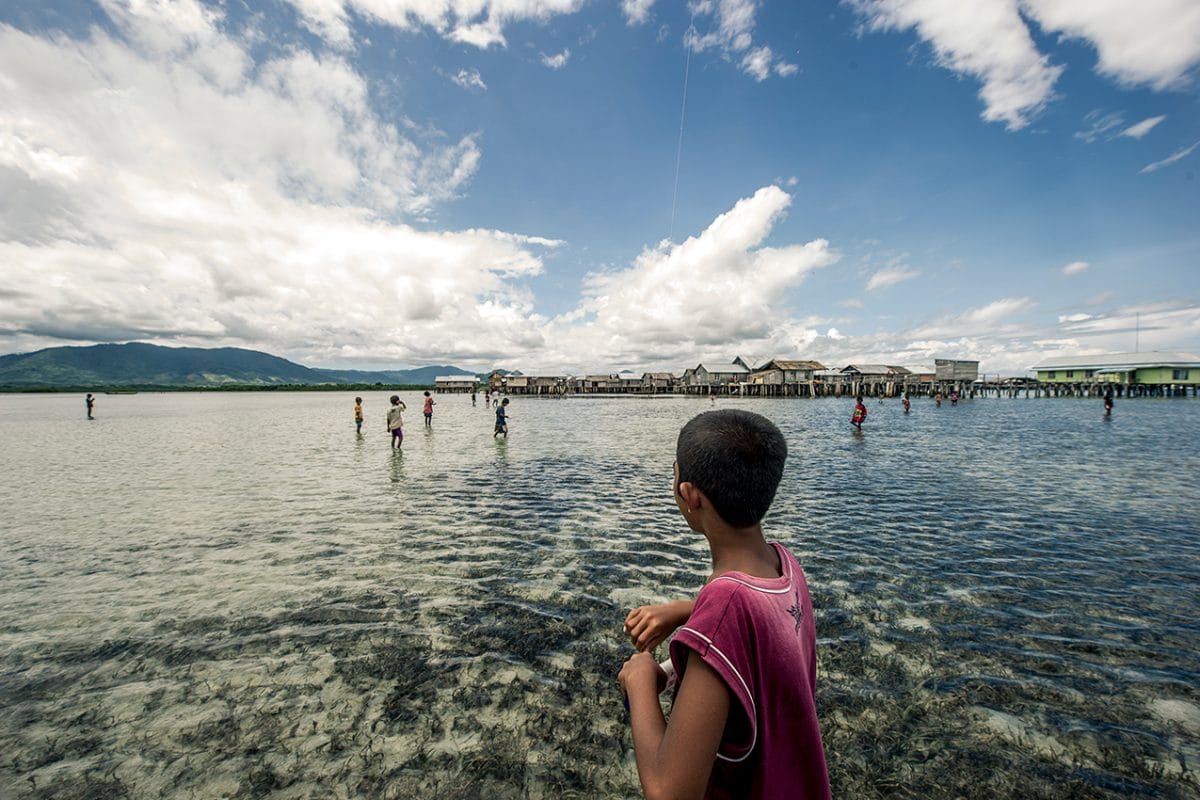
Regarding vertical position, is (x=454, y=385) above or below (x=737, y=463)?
below

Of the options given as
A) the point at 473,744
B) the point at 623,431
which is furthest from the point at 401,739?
the point at 623,431

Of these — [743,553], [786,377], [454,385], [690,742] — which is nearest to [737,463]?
[743,553]

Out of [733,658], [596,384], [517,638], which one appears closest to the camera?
[733,658]

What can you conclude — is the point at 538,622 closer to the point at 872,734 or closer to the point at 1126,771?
the point at 872,734

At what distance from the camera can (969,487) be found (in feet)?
53.8

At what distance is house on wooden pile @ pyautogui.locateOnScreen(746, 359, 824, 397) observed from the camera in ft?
387

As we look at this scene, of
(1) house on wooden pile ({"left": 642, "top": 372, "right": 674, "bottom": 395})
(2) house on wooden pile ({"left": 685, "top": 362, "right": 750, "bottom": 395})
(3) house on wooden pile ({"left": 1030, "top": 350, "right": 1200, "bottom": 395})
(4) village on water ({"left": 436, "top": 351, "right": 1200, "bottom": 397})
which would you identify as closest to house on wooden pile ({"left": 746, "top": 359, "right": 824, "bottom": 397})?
(4) village on water ({"left": 436, "top": 351, "right": 1200, "bottom": 397})

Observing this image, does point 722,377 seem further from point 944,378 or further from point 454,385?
point 454,385

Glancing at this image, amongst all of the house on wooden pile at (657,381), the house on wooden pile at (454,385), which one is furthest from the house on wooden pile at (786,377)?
the house on wooden pile at (454,385)

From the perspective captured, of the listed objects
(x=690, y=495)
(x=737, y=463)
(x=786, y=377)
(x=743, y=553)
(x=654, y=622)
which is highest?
(x=786, y=377)

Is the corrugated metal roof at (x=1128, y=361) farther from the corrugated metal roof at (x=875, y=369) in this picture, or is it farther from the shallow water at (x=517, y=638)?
the shallow water at (x=517, y=638)

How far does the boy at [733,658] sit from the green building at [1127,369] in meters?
149

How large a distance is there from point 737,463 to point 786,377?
408 ft

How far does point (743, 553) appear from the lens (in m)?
2.07
